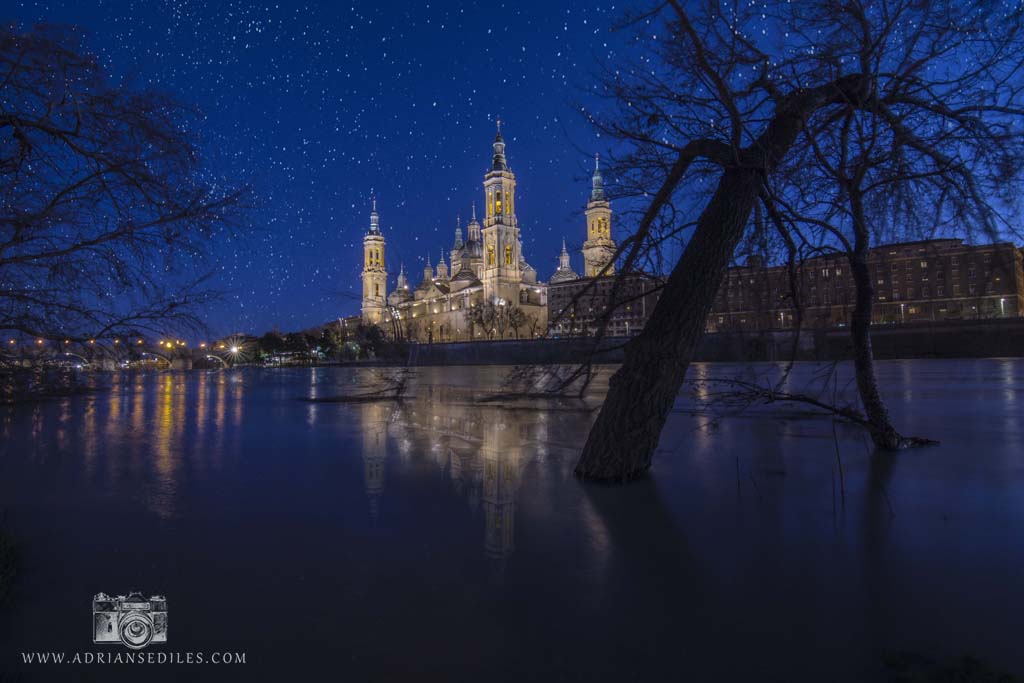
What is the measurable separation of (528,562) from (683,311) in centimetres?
275

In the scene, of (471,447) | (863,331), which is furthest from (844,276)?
(471,447)

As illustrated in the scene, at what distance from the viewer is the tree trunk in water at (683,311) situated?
520 centimetres

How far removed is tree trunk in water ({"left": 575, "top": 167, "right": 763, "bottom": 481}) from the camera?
205 inches

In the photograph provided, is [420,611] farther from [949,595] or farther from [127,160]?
[127,160]

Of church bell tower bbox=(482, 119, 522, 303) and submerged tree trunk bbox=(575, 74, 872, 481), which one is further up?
church bell tower bbox=(482, 119, 522, 303)

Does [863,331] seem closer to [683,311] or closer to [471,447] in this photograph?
[683,311]

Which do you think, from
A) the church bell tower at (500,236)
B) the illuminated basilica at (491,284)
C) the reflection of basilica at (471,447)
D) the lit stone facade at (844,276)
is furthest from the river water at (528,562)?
the church bell tower at (500,236)

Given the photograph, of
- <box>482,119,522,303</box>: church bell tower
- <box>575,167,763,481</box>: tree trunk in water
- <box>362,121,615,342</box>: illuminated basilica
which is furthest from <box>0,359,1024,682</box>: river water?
<box>482,119,522,303</box>: church bell tower

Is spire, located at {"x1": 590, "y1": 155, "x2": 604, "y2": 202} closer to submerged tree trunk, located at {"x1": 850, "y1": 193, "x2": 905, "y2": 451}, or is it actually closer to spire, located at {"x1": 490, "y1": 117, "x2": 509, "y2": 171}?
submerged tree trunk, located at {"x1": 850, "y1": 193, "x2": 905, "y2": 451}

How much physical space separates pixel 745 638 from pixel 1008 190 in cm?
559

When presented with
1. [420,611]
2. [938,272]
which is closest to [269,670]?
[420,611]

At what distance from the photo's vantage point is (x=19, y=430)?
37.8 feet

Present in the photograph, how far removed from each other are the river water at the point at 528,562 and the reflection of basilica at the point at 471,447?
6cm

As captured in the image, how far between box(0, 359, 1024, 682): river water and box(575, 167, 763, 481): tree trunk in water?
33.3 inches
